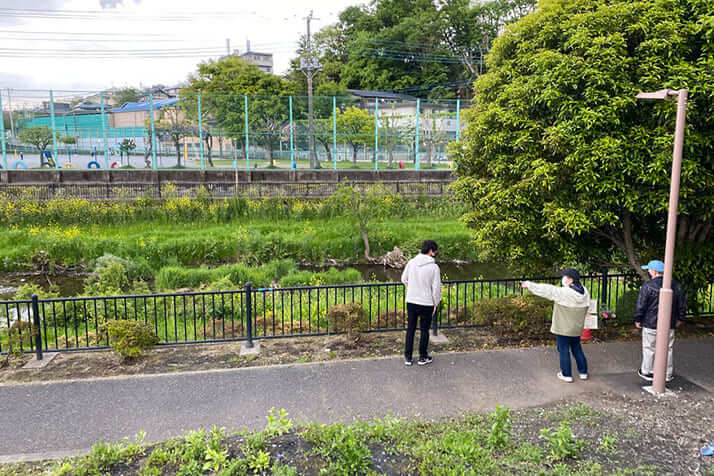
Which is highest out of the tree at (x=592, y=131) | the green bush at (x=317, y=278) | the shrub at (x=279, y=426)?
the tree at (x=592, y=131)

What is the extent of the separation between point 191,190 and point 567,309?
2034cm

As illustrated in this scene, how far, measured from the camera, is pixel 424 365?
7.23 meters

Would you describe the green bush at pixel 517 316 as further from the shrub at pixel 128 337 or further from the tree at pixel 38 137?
the tree at pixel 38 137

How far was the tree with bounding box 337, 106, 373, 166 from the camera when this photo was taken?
3020cm

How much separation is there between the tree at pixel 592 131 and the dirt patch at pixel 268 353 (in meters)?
1.43

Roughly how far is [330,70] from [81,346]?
145 feet

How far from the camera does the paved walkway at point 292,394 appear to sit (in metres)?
5.54

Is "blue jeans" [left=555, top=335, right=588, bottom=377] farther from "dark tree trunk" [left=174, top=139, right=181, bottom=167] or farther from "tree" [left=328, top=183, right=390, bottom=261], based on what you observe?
"dark tree trunk" [left=174, top=139, right=181, bottom=167]

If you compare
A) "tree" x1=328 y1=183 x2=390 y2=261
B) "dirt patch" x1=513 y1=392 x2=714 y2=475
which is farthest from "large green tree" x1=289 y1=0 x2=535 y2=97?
"dirt patch" x1=513 y1=392 x2=714 y2=475

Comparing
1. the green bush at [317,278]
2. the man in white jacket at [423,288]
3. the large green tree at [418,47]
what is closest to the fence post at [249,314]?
the man in white jacket at [423,288]

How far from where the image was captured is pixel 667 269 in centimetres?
Answer: 619

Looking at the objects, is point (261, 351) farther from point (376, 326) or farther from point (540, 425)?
point (540, 425)

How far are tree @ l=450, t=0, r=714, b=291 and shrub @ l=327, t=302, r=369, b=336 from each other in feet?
7.72

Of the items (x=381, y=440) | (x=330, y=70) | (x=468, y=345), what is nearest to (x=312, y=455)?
(x=381, y=440)
